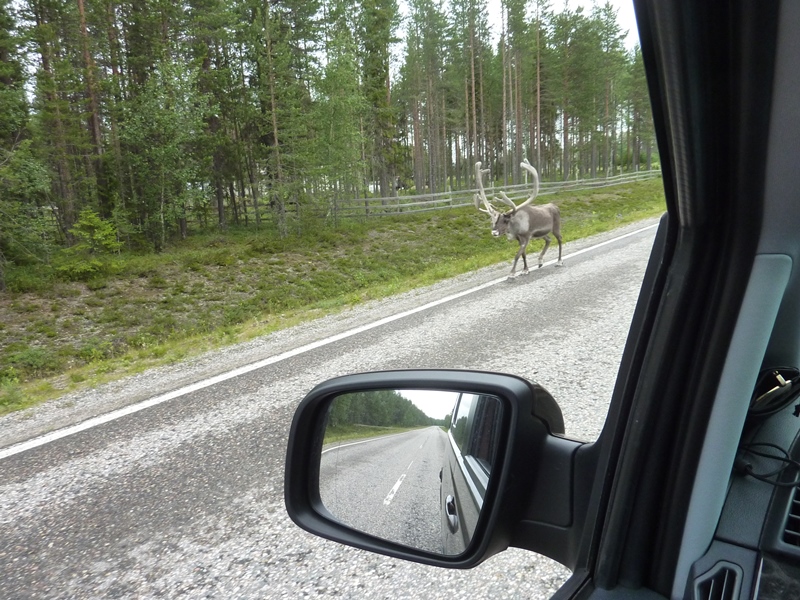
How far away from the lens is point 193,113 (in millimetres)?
19062

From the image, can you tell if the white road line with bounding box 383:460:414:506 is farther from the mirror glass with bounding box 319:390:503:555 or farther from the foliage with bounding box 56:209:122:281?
the foliage with bounding box 56:209:122:281

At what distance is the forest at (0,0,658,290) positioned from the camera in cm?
1462

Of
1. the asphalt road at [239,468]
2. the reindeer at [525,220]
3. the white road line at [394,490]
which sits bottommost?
the asphalt road at [239,468]

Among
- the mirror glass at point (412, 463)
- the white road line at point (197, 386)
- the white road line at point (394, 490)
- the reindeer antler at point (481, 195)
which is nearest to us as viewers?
the mirror glass at point (412, 463)

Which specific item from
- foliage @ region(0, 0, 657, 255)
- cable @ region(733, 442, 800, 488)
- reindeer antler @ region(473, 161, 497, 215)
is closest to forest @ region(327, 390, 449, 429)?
cable @ region(733, 442, 800, 488)

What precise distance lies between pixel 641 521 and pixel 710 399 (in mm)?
251

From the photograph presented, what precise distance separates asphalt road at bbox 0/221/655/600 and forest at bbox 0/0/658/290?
17.9ft

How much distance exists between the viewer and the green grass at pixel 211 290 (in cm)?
813

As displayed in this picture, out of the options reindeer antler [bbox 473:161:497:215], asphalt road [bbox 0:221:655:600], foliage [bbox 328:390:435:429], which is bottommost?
asphalt road [bbox 0:221:655:600]

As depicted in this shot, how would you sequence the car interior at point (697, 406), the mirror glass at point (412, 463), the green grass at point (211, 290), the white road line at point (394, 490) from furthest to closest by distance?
the green grass at point (211, 290) < the white road line at point (394, 490) < the mirror glass at point (412, 463) < the car interior at point (697, 406)

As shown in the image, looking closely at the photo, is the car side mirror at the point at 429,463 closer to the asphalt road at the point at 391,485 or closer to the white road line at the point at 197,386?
the asphalt road at the point at 391,485

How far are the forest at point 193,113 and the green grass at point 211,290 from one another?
128 cm

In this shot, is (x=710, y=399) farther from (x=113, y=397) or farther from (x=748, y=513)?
(x=113, y=397)

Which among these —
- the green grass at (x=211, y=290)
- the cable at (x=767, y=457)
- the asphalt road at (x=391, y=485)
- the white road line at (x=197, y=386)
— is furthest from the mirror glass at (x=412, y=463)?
the green grass at (x=211, y=290)
